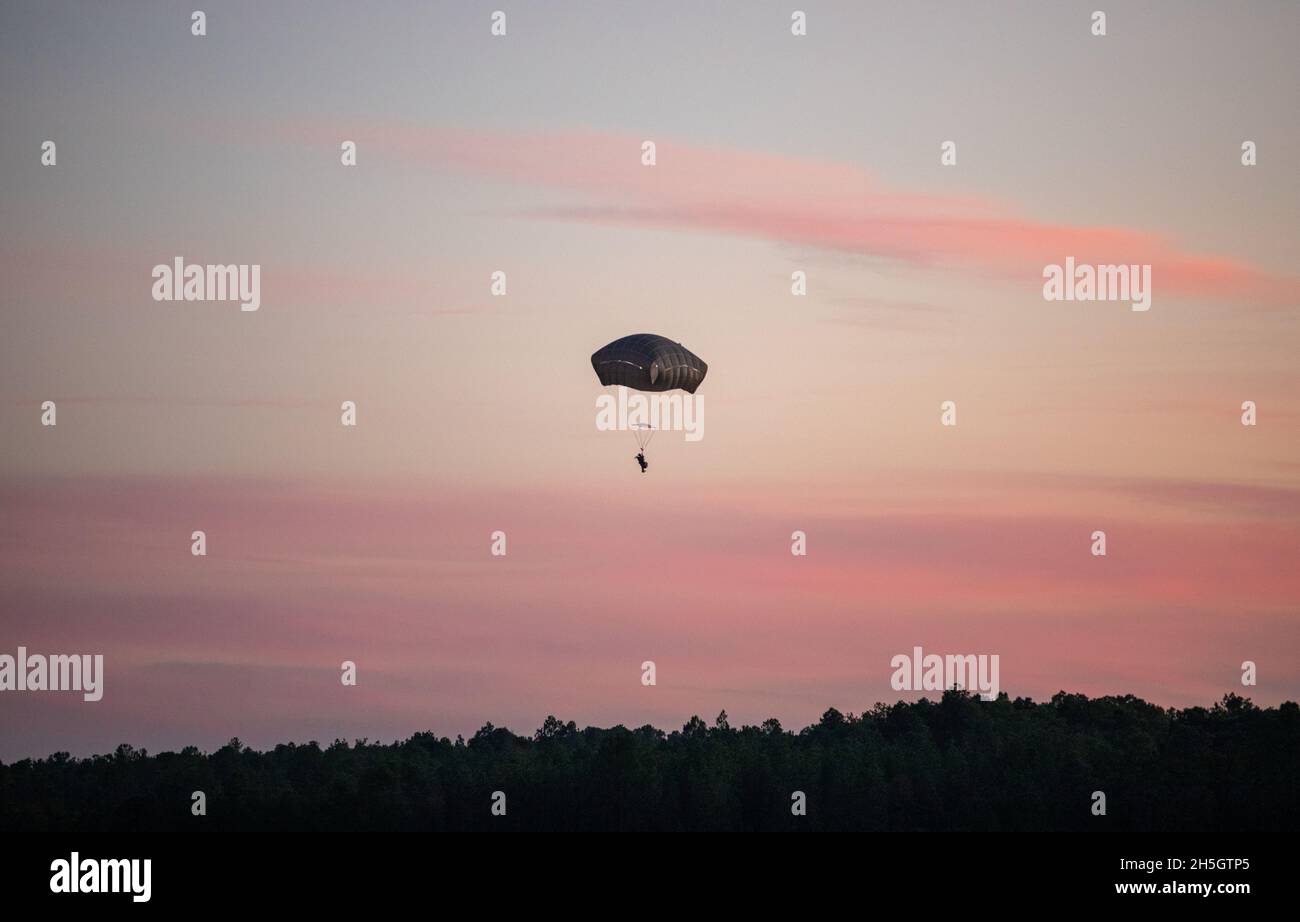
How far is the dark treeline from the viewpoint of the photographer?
433 ft

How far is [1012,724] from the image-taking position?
6275 inches

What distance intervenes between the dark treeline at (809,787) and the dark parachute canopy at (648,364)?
4465 centimetres

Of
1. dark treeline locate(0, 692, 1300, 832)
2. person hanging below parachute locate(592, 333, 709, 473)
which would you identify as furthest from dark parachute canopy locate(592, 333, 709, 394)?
dark treeline locate(0, 692, 1300, 832)

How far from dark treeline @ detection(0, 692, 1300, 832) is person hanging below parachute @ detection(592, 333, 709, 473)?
44.6 meters

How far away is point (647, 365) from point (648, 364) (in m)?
0.07

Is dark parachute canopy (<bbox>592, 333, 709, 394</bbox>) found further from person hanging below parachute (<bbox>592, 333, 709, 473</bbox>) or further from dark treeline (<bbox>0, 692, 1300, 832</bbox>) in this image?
dark treeline (<bbox>0, 692, 1300, 832</bbox>)

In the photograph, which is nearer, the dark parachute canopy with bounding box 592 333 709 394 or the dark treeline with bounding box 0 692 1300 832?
the dark parachute canopy with bounding box 592 333 709 394

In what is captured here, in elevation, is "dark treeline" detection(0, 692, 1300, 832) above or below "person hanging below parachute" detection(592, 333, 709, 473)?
below

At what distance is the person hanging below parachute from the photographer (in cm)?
9606
